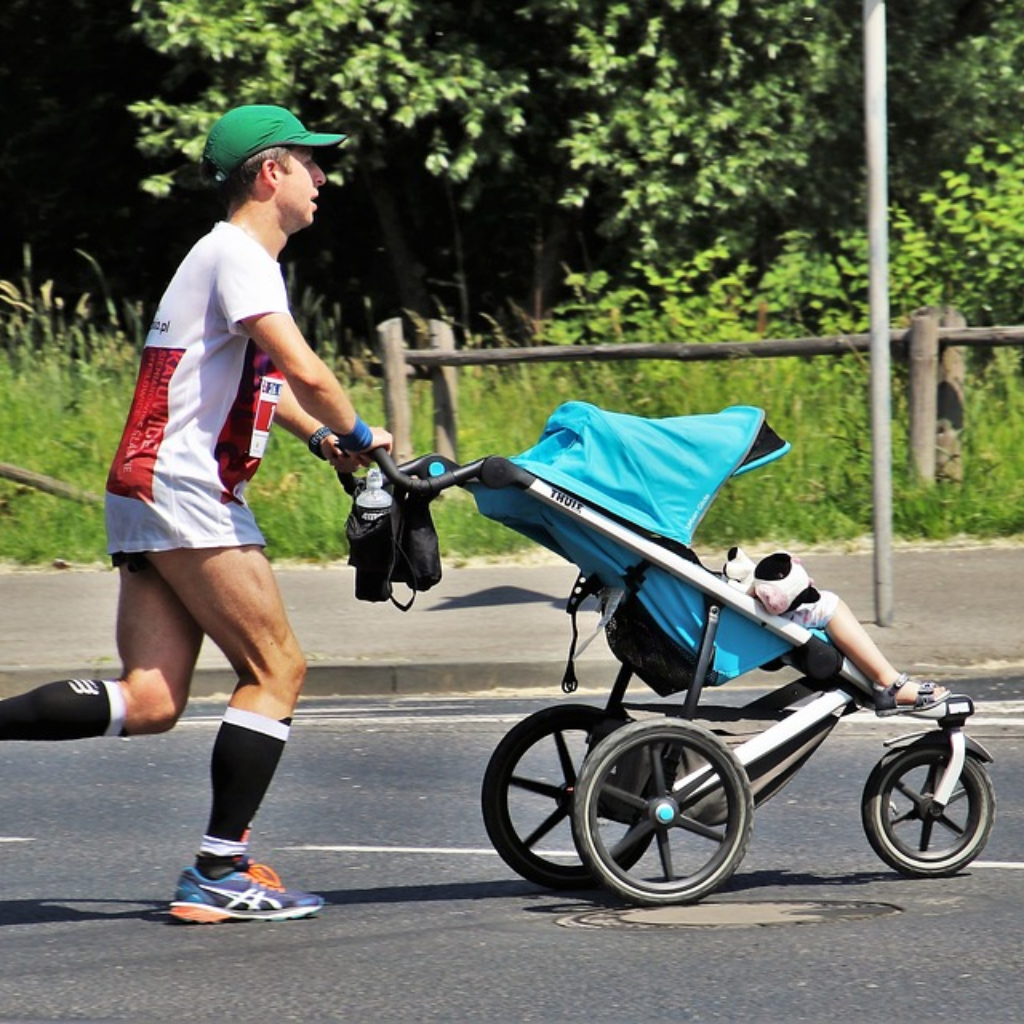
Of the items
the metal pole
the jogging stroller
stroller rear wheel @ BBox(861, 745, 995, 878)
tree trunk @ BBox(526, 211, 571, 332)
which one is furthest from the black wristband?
tree trunk @ BBox(526, 211, 571, 332)

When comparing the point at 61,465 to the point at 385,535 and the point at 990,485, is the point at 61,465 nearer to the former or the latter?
the point at 990,485

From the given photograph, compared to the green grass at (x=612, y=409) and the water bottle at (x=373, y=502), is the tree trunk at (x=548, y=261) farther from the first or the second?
the water bottle at (x=373, y=502)

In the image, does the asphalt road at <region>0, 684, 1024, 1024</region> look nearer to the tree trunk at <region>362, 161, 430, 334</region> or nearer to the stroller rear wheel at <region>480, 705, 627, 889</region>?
the stroller rear wheel at <region>480, 705, 627, 889</region>

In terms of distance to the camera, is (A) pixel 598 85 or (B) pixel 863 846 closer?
(B) pixel 863 846

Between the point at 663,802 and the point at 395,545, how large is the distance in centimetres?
92

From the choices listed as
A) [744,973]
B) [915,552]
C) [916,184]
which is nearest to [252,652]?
[744,973]

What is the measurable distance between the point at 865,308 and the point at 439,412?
406cm

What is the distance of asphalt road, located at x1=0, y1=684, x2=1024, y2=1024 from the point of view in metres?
4.52

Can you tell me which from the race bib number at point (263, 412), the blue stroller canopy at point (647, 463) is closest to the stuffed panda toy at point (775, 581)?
the blue stroller canopy at point (647, 463)

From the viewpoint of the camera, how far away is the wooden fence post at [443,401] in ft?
43.3

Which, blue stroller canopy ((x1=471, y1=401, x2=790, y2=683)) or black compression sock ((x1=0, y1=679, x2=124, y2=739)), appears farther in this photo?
blue stroller canopy ((x1=471, y1=401, x2=790, y2=683))

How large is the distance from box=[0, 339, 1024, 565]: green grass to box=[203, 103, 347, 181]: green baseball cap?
22.7ft

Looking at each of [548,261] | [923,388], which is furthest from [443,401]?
[548,261]

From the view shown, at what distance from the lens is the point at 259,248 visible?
5.13 meters
